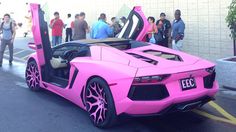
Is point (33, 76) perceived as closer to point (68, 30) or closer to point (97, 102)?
point (97, 102)

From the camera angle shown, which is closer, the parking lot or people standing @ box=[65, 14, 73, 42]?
the parking lot

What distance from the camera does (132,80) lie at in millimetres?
4418

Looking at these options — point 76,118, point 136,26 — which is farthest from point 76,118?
point 136,26

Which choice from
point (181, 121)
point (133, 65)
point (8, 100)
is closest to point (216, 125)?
point (181, 121)

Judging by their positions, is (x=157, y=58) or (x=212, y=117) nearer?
(x=157, y=58)

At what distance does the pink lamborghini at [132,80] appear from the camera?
445cm

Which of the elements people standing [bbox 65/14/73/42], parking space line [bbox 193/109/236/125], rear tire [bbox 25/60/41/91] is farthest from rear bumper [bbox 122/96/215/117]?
people standing [bbox 65/14/73/42]

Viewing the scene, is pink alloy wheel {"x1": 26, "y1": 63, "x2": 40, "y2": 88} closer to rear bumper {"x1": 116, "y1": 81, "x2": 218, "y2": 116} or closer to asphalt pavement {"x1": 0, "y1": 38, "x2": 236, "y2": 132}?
asphalt pavement {"x1": 0, "y1": 38, "x2": 236, "y2": 132}

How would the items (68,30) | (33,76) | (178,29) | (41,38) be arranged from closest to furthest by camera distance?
(41,38) → (33,76) → (178,29) → (68,30)

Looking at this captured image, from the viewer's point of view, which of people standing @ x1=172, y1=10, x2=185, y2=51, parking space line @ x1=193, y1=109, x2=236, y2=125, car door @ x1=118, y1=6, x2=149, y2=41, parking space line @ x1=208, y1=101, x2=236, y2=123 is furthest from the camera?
people standing @ x1=172, y1=10, x2=185, y2=51

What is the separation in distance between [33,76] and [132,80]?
3.18m

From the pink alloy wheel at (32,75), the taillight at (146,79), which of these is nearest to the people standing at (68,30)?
the pink alloy wheel at (32,75)

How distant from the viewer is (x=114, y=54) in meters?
4.96

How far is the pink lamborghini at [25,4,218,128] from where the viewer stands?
445 cm
